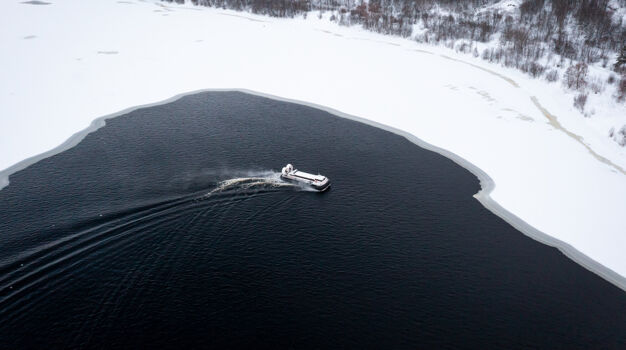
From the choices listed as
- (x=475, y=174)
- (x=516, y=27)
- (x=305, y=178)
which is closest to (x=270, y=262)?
(x=305, y=178)

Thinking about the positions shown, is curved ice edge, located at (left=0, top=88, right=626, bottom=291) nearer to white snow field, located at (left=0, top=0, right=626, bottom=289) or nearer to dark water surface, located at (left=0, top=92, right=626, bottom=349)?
white snow field, located at (left=0, top=0, right=626, bottom=289)

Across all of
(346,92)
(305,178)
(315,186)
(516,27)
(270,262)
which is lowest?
(270,262)

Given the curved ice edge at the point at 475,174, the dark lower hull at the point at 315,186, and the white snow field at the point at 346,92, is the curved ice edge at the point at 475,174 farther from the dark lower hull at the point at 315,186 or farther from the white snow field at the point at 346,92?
the dark lower hull at the point at 315,186

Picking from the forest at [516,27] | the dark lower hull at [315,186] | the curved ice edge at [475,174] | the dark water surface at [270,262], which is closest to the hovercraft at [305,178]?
the dark lower hull at [315,186]

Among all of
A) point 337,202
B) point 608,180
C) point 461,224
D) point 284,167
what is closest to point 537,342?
point 461,224

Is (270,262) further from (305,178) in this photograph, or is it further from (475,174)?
(475,174)

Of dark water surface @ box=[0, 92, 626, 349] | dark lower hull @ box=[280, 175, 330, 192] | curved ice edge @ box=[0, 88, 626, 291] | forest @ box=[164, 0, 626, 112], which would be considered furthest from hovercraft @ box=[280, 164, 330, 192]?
forest @ box=[164, 0, 626, 112]
